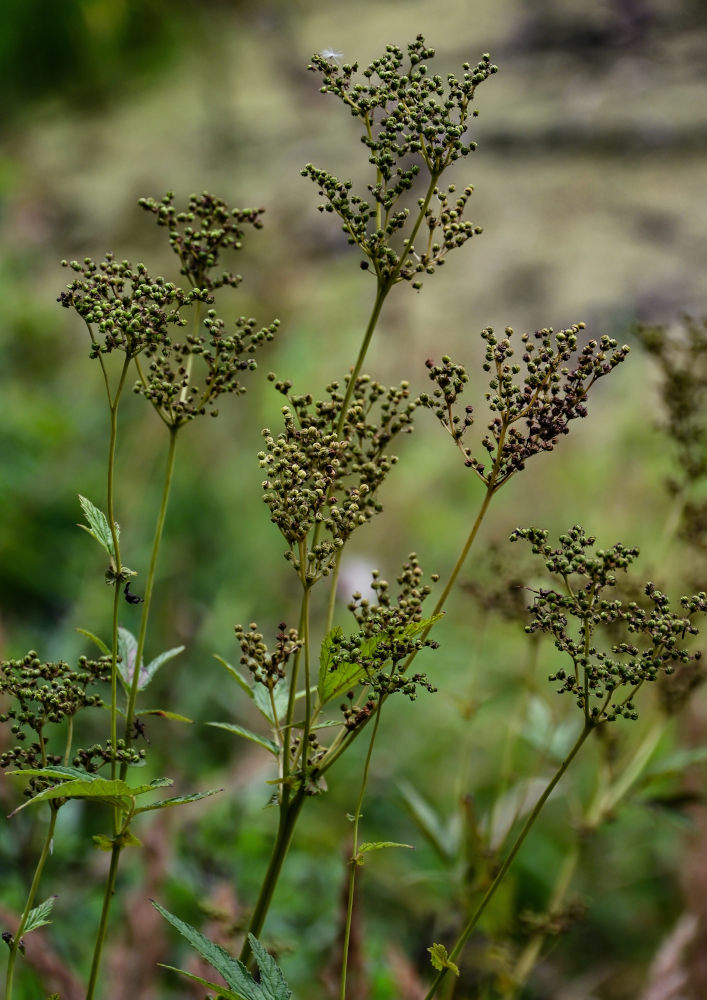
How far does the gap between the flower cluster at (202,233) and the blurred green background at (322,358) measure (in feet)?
3.00

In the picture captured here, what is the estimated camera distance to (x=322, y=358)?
6098 mm

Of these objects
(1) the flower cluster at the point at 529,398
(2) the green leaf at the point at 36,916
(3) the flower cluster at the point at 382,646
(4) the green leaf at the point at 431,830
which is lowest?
(2) the green leaf at the point at 36,916

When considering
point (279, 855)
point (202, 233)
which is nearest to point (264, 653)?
point (279, 855)

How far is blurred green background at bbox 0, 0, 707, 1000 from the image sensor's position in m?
2.68

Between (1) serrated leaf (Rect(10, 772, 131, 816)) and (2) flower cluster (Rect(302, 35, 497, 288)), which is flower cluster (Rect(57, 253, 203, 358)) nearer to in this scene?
(2) flower cluster (Rect(302, 35, 497, 288))

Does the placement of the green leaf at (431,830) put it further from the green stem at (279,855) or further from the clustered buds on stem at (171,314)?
the clustered buds on stem at (171,314)

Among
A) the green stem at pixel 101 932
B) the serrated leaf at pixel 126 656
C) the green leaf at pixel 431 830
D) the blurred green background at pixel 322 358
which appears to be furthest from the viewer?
the blurred green background at pixel 322 358

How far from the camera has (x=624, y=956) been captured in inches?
120

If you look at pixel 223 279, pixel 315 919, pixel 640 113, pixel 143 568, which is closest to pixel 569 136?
pixel 640 113

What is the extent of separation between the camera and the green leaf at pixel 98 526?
38.7 inches

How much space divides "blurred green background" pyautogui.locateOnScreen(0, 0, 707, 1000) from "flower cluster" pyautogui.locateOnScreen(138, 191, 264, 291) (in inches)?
36.0

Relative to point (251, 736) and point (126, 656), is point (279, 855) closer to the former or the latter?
point (251, 736)

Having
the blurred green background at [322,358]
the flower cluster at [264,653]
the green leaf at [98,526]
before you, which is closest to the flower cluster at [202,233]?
the green leaf at [98,526]

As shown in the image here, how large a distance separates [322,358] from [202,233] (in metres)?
5.03
